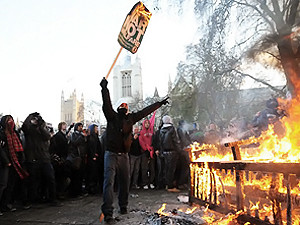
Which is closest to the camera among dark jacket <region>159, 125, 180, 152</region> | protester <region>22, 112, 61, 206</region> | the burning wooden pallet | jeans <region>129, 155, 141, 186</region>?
the burning wooden pallet

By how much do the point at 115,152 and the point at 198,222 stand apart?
1.80 m

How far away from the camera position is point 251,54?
9.91m

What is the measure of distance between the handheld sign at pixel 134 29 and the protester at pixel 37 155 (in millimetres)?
2748

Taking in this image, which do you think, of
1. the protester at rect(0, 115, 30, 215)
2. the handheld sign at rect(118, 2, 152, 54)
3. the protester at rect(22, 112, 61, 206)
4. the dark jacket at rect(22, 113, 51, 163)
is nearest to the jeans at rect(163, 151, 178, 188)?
the protester at rect(22, 112, 61, 206)

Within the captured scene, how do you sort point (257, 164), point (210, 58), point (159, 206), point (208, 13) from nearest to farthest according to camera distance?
point (257, 164), point (159, 206), point (208, 13), point (210, 58)

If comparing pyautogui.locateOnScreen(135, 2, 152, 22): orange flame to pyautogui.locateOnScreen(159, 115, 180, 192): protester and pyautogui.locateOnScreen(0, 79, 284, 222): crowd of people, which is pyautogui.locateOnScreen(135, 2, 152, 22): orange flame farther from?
pyautogui.locateOnScreen(159, 115, 180, 192): protester

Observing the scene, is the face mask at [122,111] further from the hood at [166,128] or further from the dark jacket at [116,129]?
the hood at [166,128]

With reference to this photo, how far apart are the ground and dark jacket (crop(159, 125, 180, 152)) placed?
158 centimetres

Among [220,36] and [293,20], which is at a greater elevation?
[220,36]

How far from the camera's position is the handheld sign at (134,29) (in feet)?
15.6

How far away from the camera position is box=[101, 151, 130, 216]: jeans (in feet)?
13.3

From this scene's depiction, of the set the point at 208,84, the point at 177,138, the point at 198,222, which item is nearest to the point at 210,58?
the point at 208,84

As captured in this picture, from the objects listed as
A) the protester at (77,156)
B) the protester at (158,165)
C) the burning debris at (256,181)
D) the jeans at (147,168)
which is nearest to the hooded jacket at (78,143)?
the protester at (77,156)

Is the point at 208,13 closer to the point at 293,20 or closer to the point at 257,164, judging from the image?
the point at 293,20
